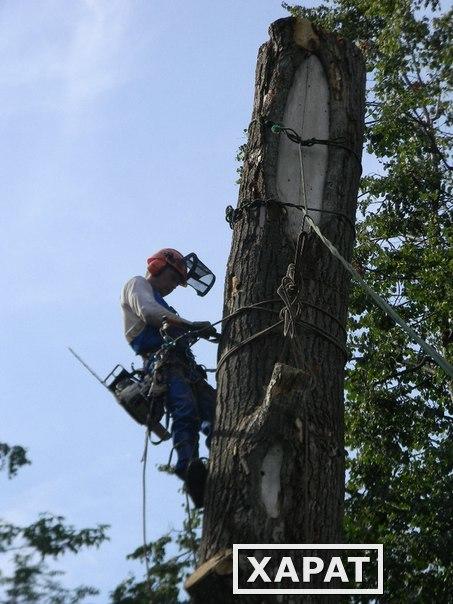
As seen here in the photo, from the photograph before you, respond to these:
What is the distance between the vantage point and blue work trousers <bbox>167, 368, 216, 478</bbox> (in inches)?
204

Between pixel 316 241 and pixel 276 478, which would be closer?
pixel 276 478

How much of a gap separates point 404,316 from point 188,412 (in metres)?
5.20

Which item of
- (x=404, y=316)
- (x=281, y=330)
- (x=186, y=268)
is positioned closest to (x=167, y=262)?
(x=186, y=268)

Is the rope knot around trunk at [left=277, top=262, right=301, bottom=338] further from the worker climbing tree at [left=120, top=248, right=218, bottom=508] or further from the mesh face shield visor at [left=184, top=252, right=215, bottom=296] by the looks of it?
the mesh face shield visor at [left=184, top=252, right=215, bottom=296]

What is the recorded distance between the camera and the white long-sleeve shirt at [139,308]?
19.0 ft

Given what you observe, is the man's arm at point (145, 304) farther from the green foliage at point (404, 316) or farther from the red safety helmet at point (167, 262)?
the green foliage at point (404, 316)

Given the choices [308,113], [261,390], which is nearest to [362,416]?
[308,113]

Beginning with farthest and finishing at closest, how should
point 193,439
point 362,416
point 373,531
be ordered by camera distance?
point 362,416 → point 373,531 → point 193,439

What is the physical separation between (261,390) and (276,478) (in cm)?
45

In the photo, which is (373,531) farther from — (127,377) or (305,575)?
(305,575)

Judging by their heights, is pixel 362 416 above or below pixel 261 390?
above

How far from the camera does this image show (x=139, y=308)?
229 inches

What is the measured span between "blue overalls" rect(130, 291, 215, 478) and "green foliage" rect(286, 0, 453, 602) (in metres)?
2.52

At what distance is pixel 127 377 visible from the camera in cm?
589
